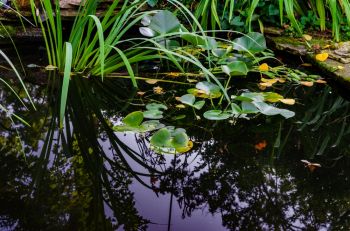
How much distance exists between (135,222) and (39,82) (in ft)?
3.88

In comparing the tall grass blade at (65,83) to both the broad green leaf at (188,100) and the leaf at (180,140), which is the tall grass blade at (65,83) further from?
the broad green leaf at (188,100)

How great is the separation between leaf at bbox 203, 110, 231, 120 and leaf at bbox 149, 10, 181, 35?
1.63ft

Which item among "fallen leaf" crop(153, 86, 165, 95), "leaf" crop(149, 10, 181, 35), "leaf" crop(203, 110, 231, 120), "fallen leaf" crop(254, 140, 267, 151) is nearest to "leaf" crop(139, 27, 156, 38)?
"leaf" crop(149, 10, 181, 35)

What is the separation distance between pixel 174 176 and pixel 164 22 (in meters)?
0.89

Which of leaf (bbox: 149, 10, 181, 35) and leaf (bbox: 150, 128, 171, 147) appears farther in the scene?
leaf (bbox: 149, 10, 181, 35)

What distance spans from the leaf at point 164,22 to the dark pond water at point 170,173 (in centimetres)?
35

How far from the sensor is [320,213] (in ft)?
3.93

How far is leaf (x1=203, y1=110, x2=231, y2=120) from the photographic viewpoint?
1.66m

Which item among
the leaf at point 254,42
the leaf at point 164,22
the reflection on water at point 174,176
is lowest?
the reflection on water at point 174,176

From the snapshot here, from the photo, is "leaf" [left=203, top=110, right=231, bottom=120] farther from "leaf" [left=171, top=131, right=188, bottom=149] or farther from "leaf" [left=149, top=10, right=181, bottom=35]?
"leaf" [left=149, top=10, right=181, bottom=35]

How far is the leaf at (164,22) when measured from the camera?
6.38 feet

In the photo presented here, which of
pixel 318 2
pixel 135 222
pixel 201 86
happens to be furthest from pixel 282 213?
pixel 318 2

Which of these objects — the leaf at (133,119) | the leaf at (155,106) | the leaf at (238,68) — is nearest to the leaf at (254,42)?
the leaf at (238,68)

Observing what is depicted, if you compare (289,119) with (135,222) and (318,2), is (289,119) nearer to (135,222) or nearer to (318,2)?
(135,222)
